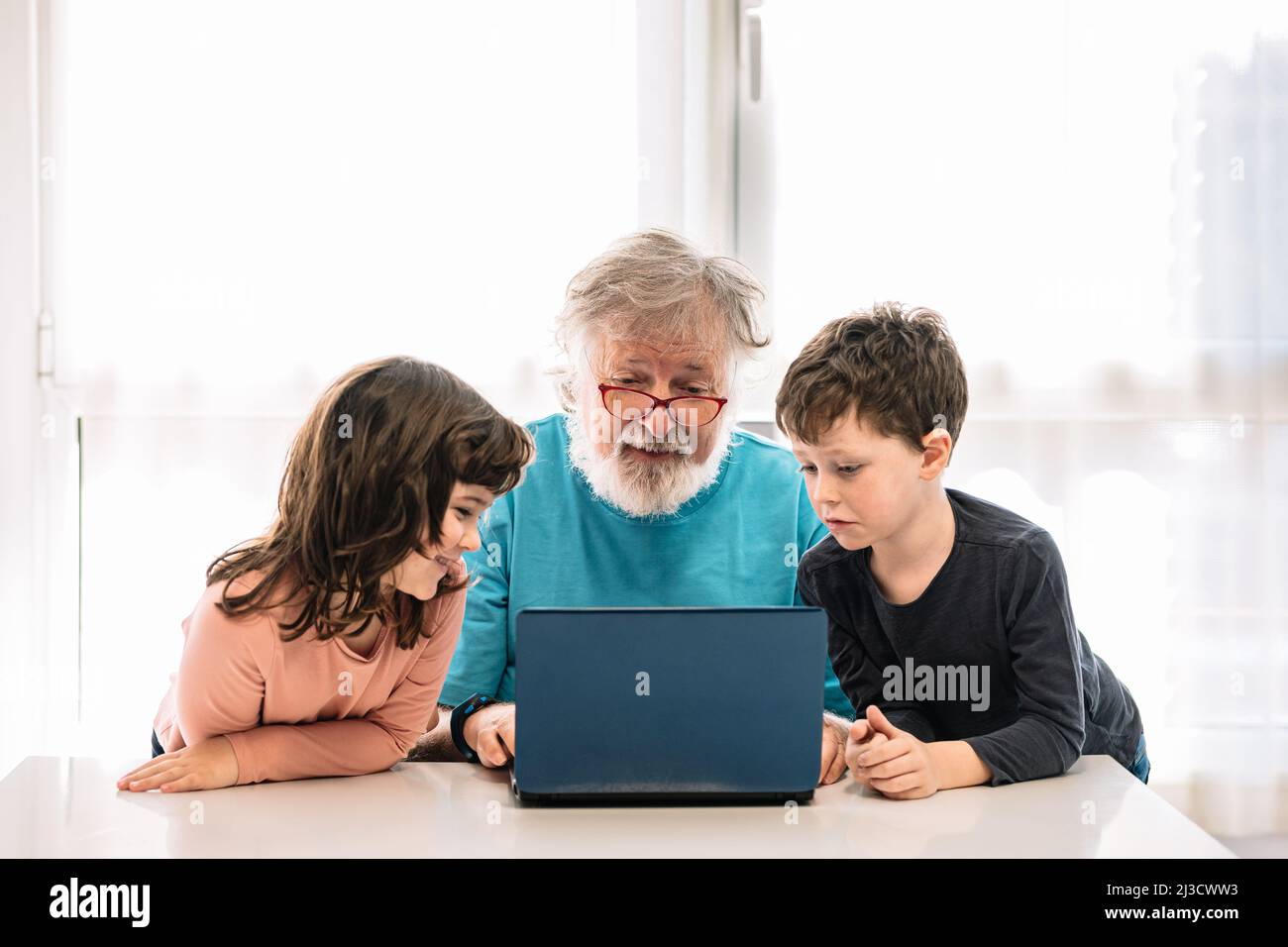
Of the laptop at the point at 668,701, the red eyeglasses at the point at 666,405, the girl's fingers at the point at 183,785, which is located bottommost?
the girl's fingers at the point at 183,785

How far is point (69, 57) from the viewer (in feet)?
8.74

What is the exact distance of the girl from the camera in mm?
1224

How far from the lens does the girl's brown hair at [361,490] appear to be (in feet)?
4.03

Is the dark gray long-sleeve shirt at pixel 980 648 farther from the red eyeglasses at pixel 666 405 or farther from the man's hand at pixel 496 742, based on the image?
the man's hand at pixel 496 742

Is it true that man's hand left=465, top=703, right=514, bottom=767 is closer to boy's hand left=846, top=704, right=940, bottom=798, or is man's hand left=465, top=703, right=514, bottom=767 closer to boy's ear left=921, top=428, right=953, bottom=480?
boy's hand left=846, top=704, right=940, bottom=798

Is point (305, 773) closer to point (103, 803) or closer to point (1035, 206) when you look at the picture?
point (103, 803)

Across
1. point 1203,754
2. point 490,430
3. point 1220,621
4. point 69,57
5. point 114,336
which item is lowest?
point 1203,754

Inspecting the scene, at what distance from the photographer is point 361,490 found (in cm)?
123

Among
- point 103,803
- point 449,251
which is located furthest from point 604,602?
point 449,251

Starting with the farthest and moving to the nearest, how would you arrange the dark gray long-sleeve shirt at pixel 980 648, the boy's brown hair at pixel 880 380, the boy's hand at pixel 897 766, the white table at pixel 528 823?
1. the boy's brown hair at pixel 880 380
2. the dark gray long-sleeve shirt at pixel 980 648
3. the boy's hand at pixel 897 766
4. the white table at pixel 528 823

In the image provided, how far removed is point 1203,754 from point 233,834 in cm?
239

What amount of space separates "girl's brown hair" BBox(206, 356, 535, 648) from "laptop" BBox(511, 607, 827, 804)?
27cm

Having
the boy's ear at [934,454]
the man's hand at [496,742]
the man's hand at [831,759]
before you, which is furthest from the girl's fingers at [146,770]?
the boy's ear at [934,454]

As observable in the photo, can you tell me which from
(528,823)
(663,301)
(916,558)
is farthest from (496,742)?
(663,301)
